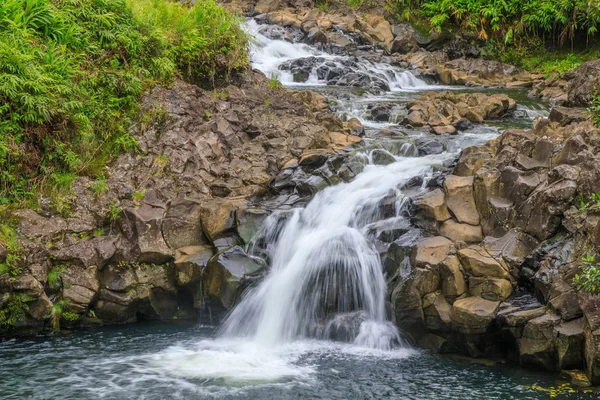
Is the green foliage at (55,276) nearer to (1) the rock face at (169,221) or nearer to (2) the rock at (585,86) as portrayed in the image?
(1) the rock face at (169,221)

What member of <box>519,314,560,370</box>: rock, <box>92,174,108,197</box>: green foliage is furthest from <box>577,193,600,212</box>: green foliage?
<box>92,174,108,197</box>: green foliage

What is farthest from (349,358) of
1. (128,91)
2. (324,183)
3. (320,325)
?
(128,91)

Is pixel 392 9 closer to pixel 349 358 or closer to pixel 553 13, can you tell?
pixel 553 13

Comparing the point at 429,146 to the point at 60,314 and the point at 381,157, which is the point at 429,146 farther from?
the point at 60,314

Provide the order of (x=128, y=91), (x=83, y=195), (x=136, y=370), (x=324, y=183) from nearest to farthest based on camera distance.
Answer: (x=136, y=370)
(x=83, y=195)
(x=324, y=183)
(x=128, y=91)

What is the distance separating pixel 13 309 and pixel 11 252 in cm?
86

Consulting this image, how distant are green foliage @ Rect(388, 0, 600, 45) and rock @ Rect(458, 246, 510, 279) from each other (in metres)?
15.9

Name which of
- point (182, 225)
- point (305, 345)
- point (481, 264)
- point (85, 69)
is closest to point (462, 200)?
point (481, 264)

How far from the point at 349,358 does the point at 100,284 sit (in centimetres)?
425

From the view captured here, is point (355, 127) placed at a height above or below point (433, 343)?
above

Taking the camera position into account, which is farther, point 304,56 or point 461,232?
point 304,56

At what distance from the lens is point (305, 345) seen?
938 centimetres

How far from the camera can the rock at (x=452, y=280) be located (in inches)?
348

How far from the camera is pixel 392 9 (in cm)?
2780
